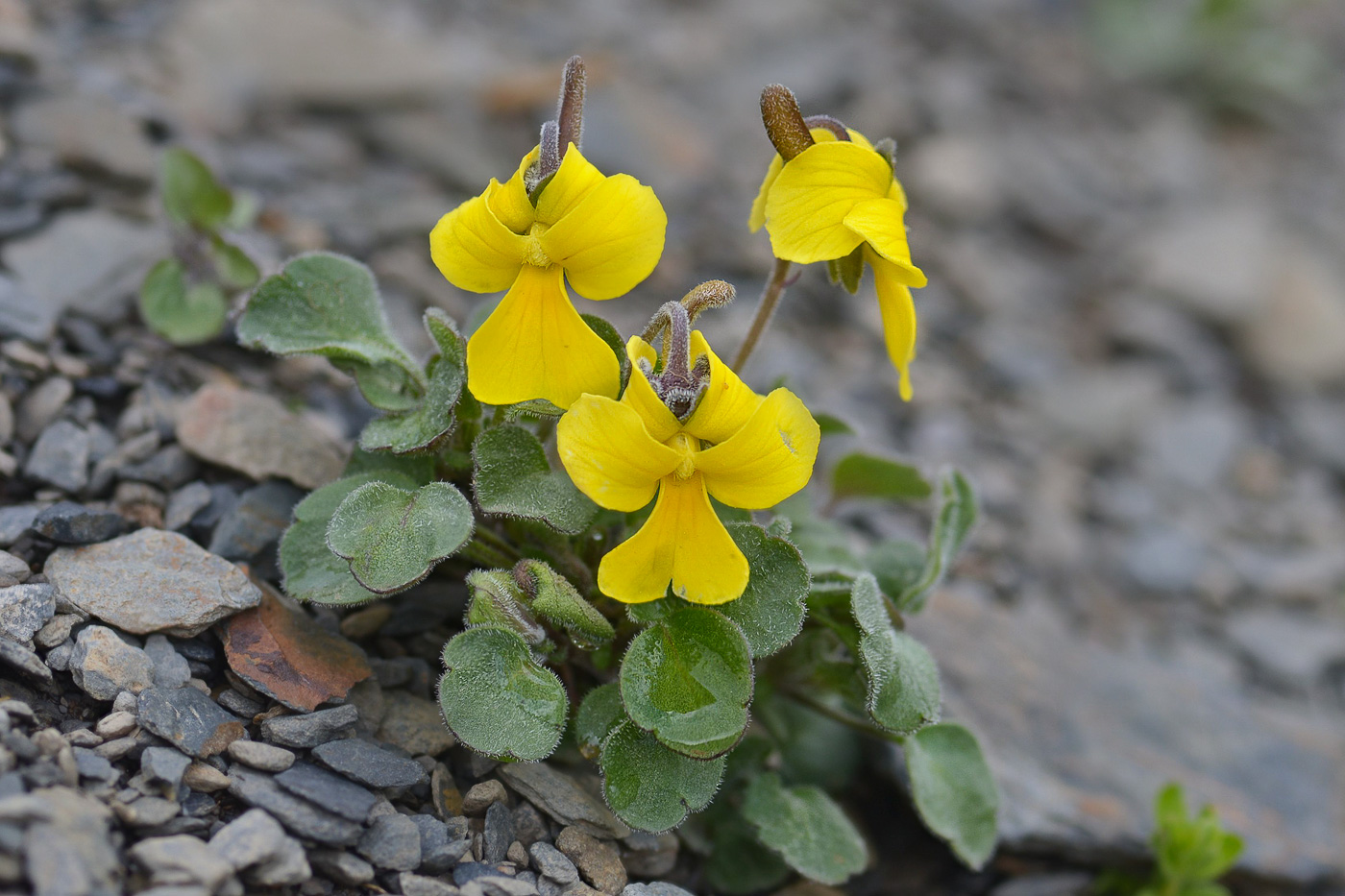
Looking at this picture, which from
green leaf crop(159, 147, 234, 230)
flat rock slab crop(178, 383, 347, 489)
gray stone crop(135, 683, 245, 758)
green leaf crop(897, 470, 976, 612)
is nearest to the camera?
gray stone crop(135, 683, 245, 758)

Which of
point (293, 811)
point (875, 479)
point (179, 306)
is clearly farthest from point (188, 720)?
point (875, 479)

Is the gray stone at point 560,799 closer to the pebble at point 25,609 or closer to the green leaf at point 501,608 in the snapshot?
the green leaf at point 501,608

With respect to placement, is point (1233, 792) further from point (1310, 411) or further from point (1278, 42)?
point (1278, 42)

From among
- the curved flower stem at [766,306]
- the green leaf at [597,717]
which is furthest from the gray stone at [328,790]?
the curved flower stem at [766,306]

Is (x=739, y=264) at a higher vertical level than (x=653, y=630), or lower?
higher

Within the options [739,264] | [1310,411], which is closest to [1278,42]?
[1310,411]

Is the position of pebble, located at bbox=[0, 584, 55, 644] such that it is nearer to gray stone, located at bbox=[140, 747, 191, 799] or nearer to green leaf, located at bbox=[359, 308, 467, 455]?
gray stone, located at bbox=[140, 747, 191, 799]

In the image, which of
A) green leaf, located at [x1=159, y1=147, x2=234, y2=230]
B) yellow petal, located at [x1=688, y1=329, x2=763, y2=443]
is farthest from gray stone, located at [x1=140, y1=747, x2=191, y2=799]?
green leaf, located at [x1=159, y1=147, x2=234, y2=230]

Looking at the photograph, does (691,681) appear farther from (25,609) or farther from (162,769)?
(25,609)
